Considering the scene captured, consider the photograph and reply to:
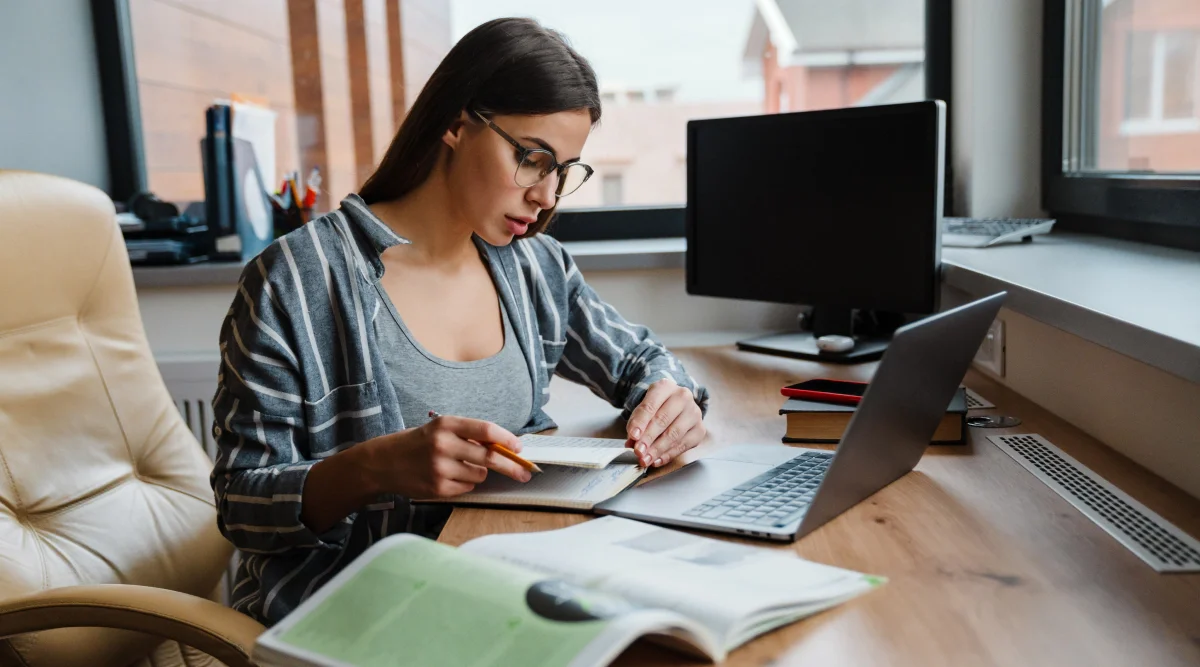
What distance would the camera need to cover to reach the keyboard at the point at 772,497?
92 cm

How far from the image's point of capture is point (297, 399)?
3.77 ft

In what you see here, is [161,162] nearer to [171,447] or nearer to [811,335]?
[171,447]

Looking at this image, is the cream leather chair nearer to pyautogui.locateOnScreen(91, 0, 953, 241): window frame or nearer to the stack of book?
the stack of book

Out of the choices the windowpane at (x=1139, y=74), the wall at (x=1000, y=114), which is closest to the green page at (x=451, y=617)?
the wall at (x=1000, y=114)

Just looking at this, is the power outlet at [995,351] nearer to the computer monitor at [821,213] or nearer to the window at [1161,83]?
the computer monitor at [821,213]

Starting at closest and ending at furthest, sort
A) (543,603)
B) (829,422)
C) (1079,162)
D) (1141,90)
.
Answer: (543,603), (829,422), (1141,90), (1079,162)

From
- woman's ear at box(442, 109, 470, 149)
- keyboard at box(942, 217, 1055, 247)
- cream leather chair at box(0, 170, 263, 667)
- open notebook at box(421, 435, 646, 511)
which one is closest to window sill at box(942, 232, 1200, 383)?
keyboard at box(942, 217, 1055, 247)

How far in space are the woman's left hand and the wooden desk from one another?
0.08 ft

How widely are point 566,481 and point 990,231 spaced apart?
106 centimetres

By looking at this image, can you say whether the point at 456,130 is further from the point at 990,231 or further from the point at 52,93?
the point at 52,93

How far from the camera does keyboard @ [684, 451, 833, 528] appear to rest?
3.03ft

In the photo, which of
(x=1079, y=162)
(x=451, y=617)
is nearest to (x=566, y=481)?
(x=451, y=617)

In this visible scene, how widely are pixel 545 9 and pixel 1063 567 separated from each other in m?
1.82

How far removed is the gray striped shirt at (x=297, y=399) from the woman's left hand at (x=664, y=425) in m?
0.11
